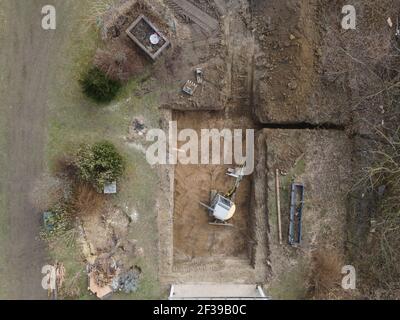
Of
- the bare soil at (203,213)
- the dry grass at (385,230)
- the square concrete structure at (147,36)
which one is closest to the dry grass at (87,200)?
the bare soil at (203,213)

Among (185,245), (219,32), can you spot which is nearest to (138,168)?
(185,245)

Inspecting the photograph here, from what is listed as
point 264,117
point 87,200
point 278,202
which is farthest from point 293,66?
point 87,200

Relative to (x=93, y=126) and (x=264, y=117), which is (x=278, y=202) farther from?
(x=93, y=126)

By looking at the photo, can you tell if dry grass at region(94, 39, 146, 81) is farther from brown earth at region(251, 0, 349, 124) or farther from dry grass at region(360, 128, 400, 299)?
dry grass at region(360, 128, 400, 299)

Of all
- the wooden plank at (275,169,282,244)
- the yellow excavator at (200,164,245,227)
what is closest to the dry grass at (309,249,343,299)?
the wooden plank at (275,169,282,244)

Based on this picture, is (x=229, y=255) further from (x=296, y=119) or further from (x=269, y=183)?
(x=296, y=119)
